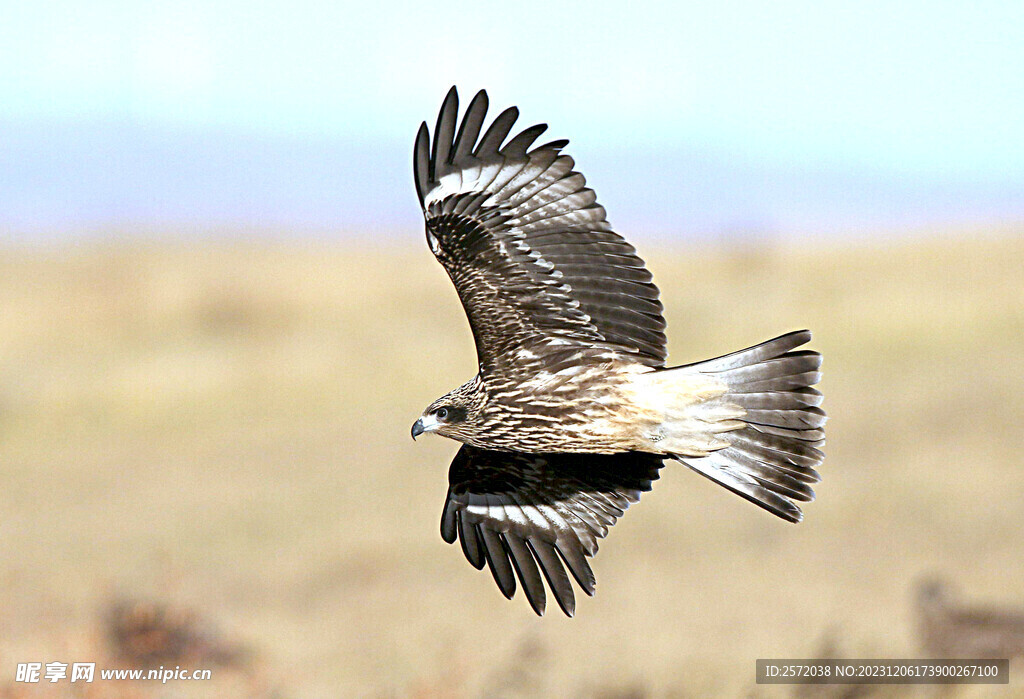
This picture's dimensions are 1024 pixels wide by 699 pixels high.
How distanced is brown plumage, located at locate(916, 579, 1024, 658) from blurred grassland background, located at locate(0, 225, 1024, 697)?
236mm

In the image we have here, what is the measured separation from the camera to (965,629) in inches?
333

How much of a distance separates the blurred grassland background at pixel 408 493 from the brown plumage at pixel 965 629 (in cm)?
24

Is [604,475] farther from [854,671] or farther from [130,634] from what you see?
[130,634]

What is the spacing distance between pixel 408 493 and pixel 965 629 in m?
7.78

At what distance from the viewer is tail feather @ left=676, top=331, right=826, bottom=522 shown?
196 inches

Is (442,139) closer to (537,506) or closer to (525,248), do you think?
(525,248)

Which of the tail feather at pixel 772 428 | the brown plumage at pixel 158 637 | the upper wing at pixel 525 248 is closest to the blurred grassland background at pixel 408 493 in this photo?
the brown plumage at pixel 158 637

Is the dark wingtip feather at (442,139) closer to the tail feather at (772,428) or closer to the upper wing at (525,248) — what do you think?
the upper wing at (525,248)

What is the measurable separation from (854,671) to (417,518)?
22.7 feet

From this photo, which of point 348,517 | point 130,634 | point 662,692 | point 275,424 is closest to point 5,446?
point 275,424

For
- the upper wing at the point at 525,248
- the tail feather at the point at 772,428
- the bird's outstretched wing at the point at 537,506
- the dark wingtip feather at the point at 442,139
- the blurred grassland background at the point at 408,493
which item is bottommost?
the blurred grassland background at the point at 408,493

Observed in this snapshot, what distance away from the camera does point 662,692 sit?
8039 mm

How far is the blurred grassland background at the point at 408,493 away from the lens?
10055 mm

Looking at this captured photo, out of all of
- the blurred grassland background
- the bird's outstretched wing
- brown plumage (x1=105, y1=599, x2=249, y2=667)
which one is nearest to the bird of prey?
the bird's outstretched wing
